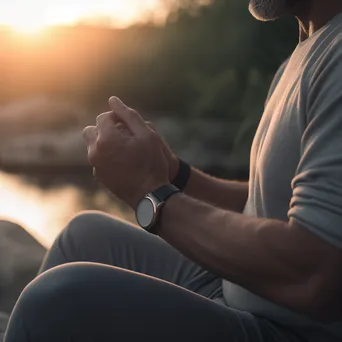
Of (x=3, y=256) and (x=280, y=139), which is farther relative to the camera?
(x=3, y=256)

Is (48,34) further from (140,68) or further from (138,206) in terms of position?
(138,206)

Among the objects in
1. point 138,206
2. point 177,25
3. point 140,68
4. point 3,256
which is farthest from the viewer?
point 140,68

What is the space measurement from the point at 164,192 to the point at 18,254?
150 cm

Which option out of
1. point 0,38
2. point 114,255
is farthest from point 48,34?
point 114,255

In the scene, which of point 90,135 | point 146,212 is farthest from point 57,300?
point 90,135

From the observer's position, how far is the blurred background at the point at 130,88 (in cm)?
773

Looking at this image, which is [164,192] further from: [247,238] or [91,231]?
[91,231]

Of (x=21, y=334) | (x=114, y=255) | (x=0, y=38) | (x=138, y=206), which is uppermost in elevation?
(x=138, y=206)

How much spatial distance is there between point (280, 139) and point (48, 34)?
12193 mm

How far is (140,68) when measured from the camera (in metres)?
11.2

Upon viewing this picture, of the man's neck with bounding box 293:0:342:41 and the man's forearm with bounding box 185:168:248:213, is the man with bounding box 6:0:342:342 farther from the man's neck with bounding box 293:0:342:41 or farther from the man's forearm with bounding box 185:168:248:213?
the man's forearm with bounding box 185:168:248:213

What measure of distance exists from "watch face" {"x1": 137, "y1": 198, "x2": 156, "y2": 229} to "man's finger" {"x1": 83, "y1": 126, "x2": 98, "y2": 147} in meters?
0.16

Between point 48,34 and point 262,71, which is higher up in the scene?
point 262,71

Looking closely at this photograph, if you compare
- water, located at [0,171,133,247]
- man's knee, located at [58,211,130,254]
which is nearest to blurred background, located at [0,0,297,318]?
water, located at [0,171,133,247]
